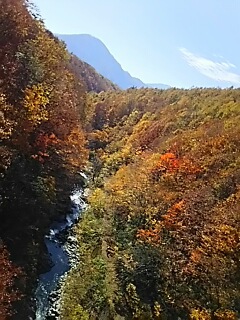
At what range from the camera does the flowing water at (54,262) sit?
36081mm

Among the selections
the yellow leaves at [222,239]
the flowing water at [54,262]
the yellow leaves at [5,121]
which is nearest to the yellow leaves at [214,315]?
the yellow leaves at [222,239]

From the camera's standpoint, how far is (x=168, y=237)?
1804 inches

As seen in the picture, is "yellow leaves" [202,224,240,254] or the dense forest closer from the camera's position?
the dense forest

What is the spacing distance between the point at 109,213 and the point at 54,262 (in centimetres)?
1554

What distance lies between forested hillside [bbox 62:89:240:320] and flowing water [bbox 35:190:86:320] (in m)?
1.48

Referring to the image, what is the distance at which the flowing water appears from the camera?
118 feet

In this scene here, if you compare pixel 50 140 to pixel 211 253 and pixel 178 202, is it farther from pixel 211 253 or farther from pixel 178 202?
pixel 211 253

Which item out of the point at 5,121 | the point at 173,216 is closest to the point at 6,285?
the point at 5,121

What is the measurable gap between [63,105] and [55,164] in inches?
335

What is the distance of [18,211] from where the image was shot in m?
37.6

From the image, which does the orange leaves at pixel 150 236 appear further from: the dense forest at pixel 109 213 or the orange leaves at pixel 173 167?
the orange leaves at pixel 173 167

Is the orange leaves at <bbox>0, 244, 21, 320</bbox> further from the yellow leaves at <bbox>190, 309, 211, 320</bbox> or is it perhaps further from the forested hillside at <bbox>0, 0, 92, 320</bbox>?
the yellow leaves at <bbox>190, 309, 211, 320</bbox>

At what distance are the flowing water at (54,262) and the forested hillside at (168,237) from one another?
4.85 ft

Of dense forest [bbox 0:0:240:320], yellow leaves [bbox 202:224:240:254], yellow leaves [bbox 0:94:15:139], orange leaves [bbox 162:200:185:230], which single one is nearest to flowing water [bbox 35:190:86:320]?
dense forest [bbox 0:0:240:320]
